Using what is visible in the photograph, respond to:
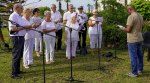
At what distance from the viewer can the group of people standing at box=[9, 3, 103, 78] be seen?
8.02 metres

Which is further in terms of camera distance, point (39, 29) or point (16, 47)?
point (39, 29)

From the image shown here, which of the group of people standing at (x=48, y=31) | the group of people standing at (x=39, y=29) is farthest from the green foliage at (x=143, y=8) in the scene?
the group of people standing at (x=48, y=31)

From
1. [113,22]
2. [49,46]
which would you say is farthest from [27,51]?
[113,22]

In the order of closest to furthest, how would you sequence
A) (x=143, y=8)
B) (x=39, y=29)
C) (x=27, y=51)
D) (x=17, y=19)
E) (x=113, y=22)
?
1. (x=17, y=19)
2. (x=27, y=51)
3. (x=39, y=29)
4. (x=113, y=22)
5. (x=143, y=8)

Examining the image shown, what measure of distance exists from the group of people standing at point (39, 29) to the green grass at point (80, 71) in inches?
12.1

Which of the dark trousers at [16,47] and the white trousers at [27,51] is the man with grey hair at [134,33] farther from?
the white trousers at [27,51]

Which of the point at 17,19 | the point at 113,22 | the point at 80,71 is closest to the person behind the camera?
the point at 17,19

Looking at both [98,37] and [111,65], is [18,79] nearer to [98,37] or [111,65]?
[111,65]

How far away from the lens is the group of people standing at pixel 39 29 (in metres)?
8.02

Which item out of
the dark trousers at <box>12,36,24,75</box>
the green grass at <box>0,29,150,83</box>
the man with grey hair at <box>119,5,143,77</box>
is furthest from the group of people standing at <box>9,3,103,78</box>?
the man with grey hair at <box>119,5,143,77</box>

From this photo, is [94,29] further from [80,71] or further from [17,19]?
[17,19]

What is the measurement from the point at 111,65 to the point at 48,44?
1981 millimetres

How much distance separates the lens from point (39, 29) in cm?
973

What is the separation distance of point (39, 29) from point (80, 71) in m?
1.87
